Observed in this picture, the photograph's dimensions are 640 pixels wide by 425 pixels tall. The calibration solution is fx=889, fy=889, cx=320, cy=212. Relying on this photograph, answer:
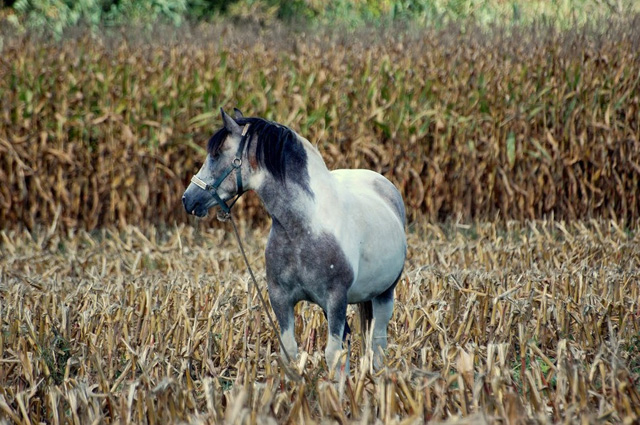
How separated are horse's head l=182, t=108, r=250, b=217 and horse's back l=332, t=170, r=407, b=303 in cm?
51

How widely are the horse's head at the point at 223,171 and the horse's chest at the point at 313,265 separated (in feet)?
1.03

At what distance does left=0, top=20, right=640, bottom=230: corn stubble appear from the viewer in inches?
366

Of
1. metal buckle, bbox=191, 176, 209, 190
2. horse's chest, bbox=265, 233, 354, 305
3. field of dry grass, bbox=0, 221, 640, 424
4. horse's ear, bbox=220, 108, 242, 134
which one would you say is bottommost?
field of dry grass, bbox=0, 221, 640, 424

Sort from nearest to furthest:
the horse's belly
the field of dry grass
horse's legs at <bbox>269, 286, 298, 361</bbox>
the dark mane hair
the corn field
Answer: the field of dry grass
the dark mane hair
horse's legs at <bbox>269, 286, 298, 361</bbox>
the horse's belly
the corn field

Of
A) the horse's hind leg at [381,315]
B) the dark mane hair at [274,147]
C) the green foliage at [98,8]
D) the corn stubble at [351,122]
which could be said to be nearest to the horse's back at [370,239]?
the horse's hind leg at [381,315]

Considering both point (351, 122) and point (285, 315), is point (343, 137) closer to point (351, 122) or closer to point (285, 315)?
point (351, 122)

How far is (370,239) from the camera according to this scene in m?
4.22

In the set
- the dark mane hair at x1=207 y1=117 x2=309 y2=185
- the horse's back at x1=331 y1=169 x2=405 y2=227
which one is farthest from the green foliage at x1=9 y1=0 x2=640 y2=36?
the dark mane hair at x1=207 y1=117 x2=309 y2=185

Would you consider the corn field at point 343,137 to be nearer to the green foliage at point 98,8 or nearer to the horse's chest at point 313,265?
the horse's chest at point 313,265

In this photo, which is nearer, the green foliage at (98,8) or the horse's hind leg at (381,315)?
the horse's hind leg at (381,315)

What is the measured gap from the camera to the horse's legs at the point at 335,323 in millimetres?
3967

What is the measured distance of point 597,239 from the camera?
8.05 metres

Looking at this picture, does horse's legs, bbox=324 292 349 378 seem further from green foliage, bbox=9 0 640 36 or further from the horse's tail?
green foliage, bbox=9 0 640 36

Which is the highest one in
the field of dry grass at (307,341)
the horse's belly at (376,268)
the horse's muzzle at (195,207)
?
the horse's muzzle at (195,207)
